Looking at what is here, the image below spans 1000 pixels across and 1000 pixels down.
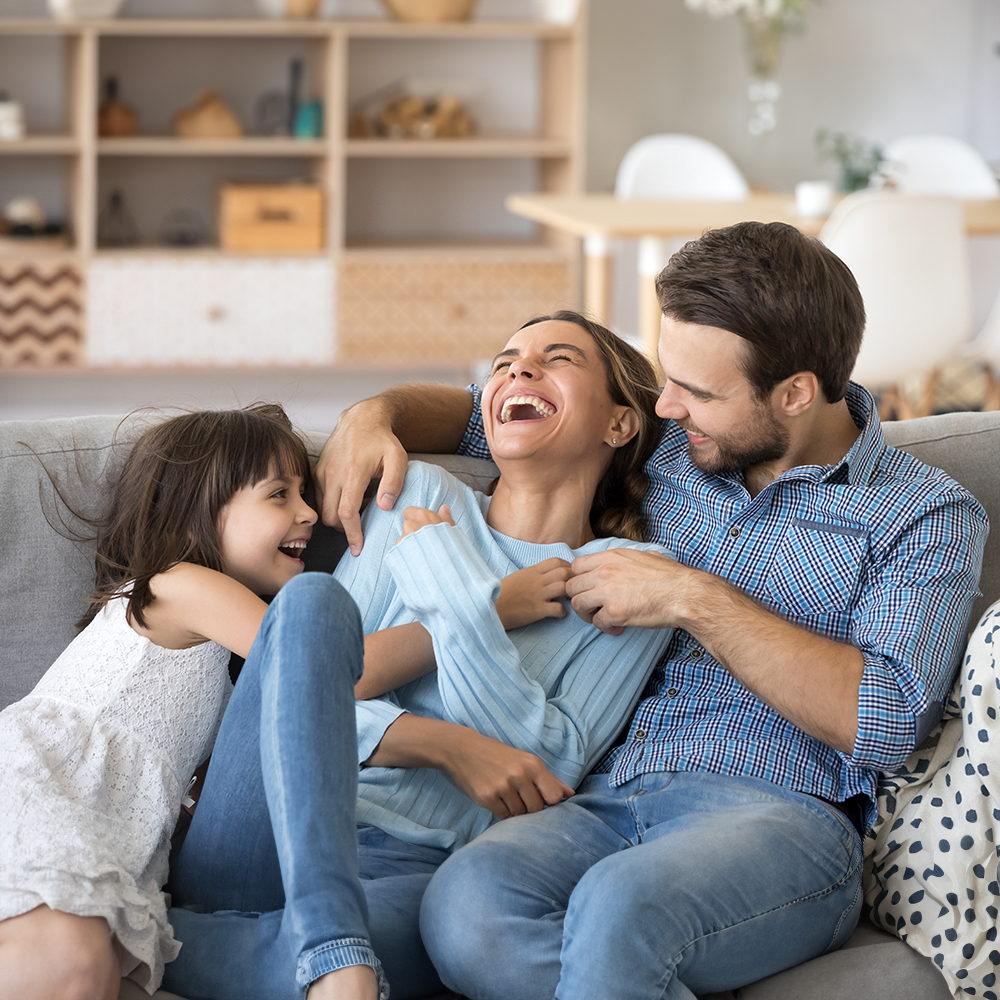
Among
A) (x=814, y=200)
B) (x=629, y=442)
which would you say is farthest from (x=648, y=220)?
(x=629, y=442)

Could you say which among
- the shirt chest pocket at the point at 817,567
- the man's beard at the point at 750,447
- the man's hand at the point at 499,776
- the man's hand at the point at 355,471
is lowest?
the man's hand at the point at 499,776

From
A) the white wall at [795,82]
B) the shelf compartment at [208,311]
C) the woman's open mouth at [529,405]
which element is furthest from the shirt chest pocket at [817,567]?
the white wall at [795,82]

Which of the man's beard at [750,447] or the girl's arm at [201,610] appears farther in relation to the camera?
the man's beard at [750,447]

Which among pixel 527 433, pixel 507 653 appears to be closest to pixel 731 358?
pixel 527 433

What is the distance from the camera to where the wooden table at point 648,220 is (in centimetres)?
318

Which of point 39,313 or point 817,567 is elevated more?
point 39,313

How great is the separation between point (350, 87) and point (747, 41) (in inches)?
62.1

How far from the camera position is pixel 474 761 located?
1415mm

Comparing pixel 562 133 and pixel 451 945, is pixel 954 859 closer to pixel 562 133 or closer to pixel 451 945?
pixel 451 945

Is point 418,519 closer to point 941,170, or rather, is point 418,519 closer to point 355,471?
point 355,471

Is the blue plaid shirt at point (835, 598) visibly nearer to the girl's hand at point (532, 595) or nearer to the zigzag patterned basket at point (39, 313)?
the girl's hand at point (532, 595)

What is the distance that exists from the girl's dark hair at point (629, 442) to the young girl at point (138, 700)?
409mm

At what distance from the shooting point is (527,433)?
62.6 inches

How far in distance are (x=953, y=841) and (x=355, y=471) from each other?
2.65 ft
